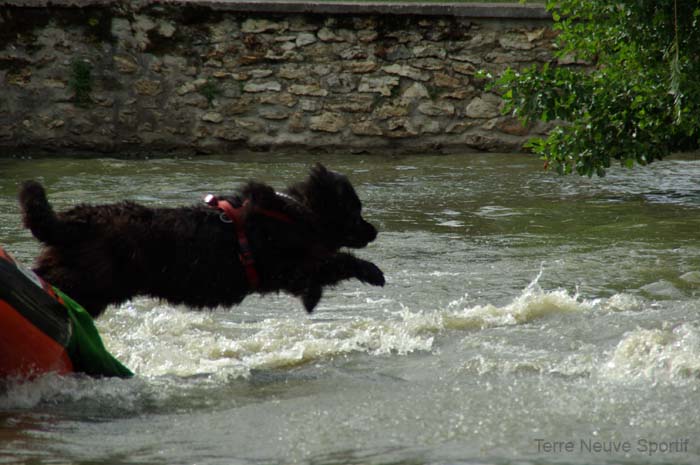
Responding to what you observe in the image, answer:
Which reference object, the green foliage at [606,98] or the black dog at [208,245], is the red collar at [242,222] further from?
the green foliage at [606,98]

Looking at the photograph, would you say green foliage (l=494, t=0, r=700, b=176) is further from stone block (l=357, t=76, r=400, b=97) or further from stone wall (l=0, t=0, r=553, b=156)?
stone block (l=357, t=76, r=400, b=97)

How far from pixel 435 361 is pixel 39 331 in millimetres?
1868

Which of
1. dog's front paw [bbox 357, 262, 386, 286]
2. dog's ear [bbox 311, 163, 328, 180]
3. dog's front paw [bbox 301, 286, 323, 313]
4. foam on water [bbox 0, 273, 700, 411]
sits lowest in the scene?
foam on water [bbox 0, 273, 700, 411]

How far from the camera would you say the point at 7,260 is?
4.30 metres

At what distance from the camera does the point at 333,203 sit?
18.6ft

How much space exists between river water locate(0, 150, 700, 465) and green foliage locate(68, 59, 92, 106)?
3590mm

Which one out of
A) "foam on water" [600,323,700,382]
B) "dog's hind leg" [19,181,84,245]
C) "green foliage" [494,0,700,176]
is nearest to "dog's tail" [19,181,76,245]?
"dog's hind leg" [19,181,84,245]

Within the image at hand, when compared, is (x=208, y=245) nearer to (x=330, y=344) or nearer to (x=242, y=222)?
(x=242, y=222)

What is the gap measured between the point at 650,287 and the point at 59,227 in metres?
3.51

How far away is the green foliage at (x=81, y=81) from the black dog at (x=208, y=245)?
25.0 ft

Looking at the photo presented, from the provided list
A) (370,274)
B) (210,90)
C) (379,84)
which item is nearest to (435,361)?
(370,274)

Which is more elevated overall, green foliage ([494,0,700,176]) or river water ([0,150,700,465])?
green foliage ([494,0,700,176])

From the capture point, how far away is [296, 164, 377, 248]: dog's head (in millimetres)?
5648

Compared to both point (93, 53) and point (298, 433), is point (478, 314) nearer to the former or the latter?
point (298, 433)
